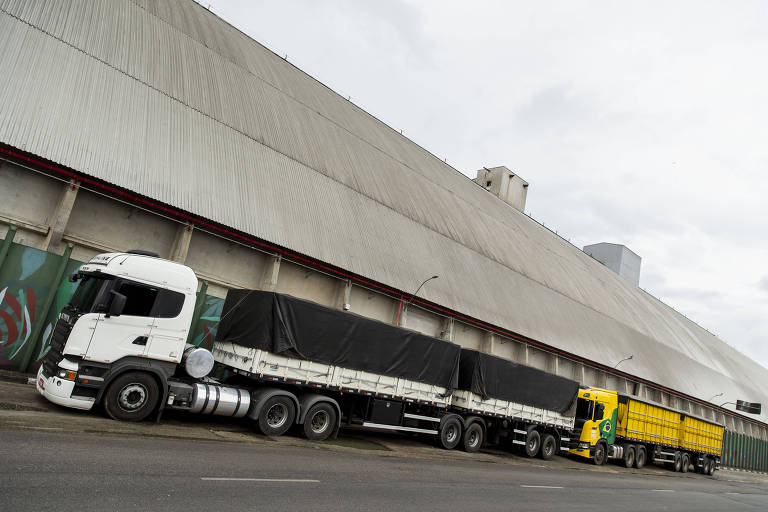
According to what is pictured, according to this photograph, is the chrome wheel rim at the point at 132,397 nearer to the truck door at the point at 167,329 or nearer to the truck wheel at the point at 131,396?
the truck wheel at the point at 131,396

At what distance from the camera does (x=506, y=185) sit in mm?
60312

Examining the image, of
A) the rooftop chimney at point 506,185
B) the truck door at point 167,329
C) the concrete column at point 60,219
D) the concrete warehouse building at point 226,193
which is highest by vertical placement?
the rooftop chimney at point 506,185

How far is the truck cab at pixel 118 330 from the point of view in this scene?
10.7 metres

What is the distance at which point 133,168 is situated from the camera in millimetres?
19047

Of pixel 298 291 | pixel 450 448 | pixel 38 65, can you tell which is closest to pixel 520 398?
pixel 450 448

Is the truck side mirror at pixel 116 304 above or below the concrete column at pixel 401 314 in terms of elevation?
below

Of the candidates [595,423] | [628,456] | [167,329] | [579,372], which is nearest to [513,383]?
[595,423]

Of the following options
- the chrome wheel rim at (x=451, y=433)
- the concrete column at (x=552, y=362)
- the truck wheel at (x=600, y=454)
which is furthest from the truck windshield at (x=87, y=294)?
the concrete column at (x=552, y=362)

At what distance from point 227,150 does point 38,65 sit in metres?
7.62

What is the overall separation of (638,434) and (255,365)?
23.6 meters

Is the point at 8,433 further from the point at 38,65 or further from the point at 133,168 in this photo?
the point at 38,65

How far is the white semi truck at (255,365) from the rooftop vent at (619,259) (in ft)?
237

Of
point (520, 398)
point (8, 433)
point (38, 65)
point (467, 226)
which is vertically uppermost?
point (467, 226)

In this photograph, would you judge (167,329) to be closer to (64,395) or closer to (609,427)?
(64,395)
